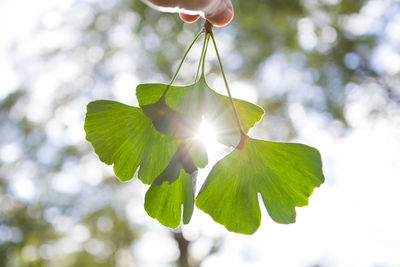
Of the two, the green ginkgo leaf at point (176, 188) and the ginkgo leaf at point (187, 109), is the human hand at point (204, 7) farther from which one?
the green ginkgo leaf at point (176, 188)

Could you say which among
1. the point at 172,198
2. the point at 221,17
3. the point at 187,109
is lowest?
the point at 172,198

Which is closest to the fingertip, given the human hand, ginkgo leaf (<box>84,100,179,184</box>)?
the human hand

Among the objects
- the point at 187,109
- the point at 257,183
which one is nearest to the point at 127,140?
the point at 187,109

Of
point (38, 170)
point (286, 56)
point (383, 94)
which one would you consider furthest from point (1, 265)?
point (383, 94)

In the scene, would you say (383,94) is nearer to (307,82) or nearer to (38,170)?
(307,82)

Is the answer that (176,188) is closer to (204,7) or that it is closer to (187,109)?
(187,109)

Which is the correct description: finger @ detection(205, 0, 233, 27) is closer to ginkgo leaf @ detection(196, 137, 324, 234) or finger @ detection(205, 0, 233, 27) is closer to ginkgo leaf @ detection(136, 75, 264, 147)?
ginkgo leaf @ detection(136, 75, 264, 147)

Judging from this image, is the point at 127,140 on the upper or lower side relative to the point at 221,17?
lower
